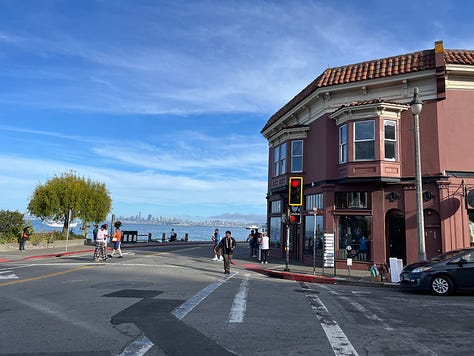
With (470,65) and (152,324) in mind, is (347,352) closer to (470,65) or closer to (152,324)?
(152,324)

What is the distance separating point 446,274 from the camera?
1125 cm

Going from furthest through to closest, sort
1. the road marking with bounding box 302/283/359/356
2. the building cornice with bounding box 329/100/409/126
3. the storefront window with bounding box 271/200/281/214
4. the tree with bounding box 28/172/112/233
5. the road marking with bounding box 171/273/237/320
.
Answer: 1. the tree with bounding box 28/172/112/233
2. the storefront window with bounding box 271/200/281/214
3. the building cornice with bounding box 329/100/409/126
4. the road marking with bounding box 171/273/237/320
5. the road marking with bounding box 302/283/359/356

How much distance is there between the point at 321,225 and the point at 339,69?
320 inches

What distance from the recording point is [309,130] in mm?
21547

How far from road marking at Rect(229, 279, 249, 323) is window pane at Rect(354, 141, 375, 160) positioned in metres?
9.74

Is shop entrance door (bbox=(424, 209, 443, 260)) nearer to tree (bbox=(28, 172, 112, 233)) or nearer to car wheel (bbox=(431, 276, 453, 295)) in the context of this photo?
car wheel (bbox=(431, 276, 453, 295))

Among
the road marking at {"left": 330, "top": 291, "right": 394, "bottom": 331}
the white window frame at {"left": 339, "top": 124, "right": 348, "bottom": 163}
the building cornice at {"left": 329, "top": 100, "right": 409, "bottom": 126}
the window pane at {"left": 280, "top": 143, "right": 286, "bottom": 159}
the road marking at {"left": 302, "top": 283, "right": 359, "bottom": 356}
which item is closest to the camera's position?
the road marking at {"left": 302, "top": 283, "right": 359, "bottom": 356}

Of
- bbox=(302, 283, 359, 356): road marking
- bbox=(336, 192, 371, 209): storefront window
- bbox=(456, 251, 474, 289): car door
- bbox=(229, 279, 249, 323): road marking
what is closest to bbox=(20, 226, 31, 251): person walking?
bbox=(229, 279, 249, 323): road marking

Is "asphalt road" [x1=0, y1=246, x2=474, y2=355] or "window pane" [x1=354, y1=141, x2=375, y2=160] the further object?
"window pane" [x1=354, y1=141, x2=375, y2=160]

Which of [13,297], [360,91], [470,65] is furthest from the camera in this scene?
[360,91]

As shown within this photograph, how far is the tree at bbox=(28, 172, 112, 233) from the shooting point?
31125 mm

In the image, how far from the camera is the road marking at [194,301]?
7.26 m

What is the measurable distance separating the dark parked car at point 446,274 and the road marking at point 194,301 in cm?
598

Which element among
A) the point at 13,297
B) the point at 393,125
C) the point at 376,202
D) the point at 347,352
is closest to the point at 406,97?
the point at 393,125
